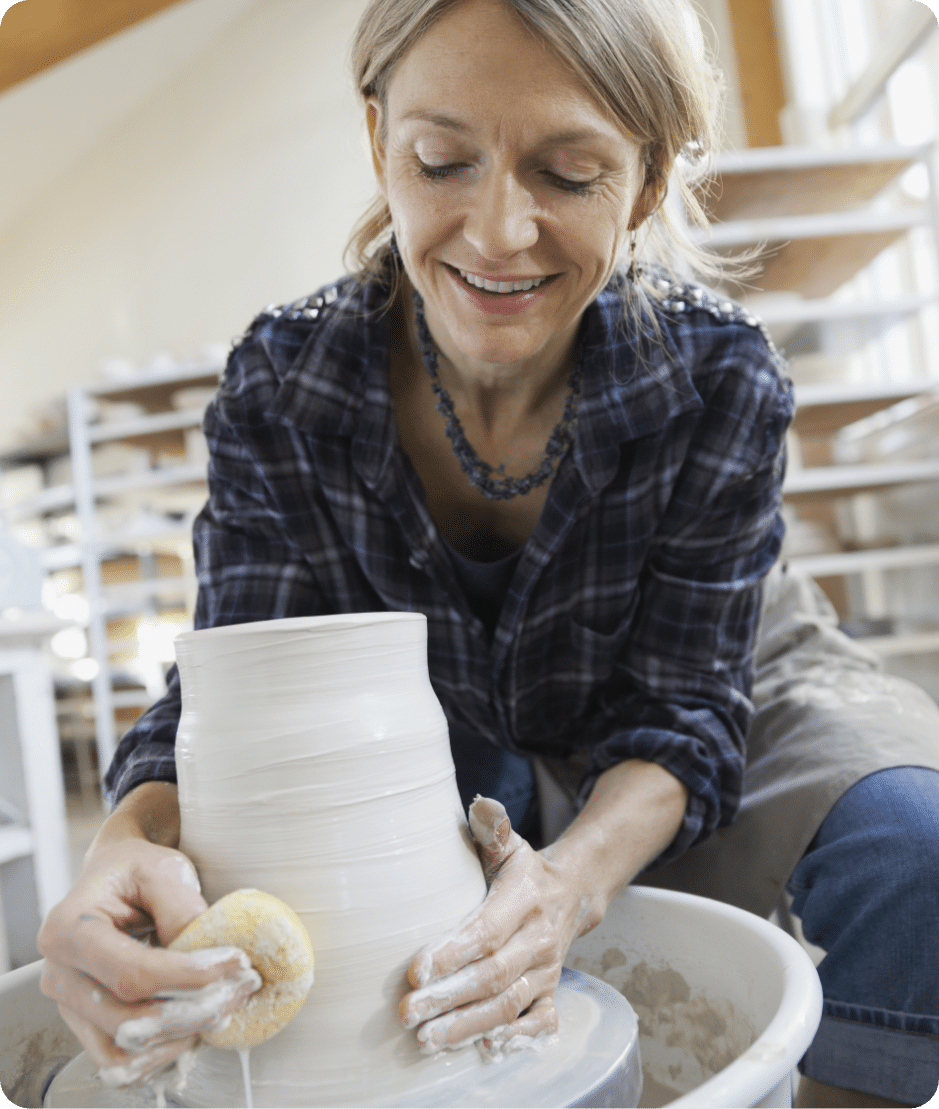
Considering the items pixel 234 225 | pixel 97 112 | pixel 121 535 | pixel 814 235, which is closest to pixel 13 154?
pixel 97 112

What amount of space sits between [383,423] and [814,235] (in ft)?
6.16

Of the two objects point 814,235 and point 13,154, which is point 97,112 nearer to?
point 13,154

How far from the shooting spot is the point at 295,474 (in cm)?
88

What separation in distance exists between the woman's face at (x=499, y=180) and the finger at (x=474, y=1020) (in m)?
0.45

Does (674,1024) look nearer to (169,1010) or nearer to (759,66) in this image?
(169,1010)

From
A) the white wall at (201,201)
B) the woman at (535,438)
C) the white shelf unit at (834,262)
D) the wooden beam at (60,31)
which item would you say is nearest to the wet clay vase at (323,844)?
the woman at (535,438)

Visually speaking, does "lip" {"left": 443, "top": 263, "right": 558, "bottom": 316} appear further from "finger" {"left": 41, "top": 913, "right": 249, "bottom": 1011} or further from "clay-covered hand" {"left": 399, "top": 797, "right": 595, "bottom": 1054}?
"finger" {"left": 41, "top": 913, "right": 249, "bottom": 1011}

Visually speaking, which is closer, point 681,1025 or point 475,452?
point 681,1025

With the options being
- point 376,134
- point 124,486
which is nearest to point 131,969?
point 376,134

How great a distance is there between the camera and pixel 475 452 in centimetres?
90

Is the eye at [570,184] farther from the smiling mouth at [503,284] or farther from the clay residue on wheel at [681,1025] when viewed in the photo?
the clay residue on wheel at [681,1025]

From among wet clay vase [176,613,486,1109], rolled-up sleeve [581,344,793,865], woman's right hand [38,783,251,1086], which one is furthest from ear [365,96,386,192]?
woman's right hand [38,783,251,1086]

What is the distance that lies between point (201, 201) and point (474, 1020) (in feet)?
18.5

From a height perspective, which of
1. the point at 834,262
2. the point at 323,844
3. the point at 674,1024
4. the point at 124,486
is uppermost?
the point at 834,262
